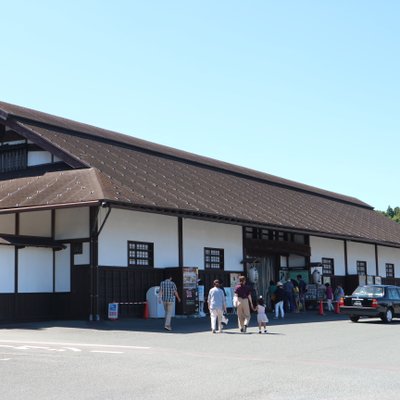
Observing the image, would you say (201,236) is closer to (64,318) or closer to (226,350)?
(64,318)

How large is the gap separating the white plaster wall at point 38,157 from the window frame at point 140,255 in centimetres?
451

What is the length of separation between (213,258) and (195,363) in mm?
15520

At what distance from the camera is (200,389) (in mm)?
9219

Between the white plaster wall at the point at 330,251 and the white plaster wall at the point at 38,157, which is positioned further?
the white plaster wall at the point at 330,251

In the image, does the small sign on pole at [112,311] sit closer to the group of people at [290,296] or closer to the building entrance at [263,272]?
the group of people at [290,296]

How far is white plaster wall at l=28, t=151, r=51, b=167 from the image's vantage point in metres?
24.9

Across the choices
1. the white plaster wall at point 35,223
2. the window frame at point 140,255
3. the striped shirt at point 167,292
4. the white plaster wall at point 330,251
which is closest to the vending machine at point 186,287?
the window frame at point 140,255

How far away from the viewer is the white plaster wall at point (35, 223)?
2323 centimetres

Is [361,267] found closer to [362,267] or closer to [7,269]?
[362,267]

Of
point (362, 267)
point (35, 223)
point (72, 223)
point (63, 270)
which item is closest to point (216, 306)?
point (63, 270)

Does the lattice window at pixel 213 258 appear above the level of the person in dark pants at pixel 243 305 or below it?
above

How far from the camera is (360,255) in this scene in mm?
38094

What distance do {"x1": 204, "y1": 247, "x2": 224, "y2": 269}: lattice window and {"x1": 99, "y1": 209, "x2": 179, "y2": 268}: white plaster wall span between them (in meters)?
1.97

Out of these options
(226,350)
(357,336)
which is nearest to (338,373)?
(226,350)
